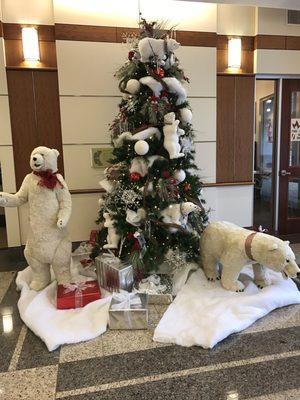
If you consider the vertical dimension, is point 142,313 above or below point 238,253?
below

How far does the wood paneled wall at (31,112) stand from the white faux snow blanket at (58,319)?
4.60 feet

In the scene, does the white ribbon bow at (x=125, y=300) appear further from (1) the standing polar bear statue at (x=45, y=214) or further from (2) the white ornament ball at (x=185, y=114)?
(2) the white ornament ball at (x=185, y=114)

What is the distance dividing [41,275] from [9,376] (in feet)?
3.26

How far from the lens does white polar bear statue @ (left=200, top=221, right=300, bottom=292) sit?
2.46 metres

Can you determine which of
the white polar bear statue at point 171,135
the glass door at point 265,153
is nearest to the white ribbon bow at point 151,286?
the white polar bear statue at point 171,135

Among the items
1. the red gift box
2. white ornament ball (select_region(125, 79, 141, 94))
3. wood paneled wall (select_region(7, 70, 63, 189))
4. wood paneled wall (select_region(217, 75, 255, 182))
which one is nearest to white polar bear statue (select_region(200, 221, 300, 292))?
the red gift box

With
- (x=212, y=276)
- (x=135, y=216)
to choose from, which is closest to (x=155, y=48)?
(x=135, y=216)

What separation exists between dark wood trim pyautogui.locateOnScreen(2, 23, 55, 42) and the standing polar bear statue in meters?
1.37

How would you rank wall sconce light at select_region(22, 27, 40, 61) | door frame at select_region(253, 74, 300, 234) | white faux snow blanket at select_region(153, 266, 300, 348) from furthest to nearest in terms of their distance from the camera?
1. door frame at select_region(253, 74, 300, 234)
2. wall sconce light at select_region(22, 27, 40, 61)
3. white faux snow blanket at select_region(153, 266, 300, 348)

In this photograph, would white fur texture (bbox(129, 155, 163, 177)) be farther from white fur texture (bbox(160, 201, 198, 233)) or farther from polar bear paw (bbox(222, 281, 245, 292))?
polar bear paw (bbox(222, 281, 245, 292))

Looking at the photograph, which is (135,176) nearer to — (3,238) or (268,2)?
(3,238)

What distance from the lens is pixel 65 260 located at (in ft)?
8.98

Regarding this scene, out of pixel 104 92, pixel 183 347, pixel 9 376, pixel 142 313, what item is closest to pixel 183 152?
pixel 104 92

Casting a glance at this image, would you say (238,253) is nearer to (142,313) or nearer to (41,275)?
(142,313)
